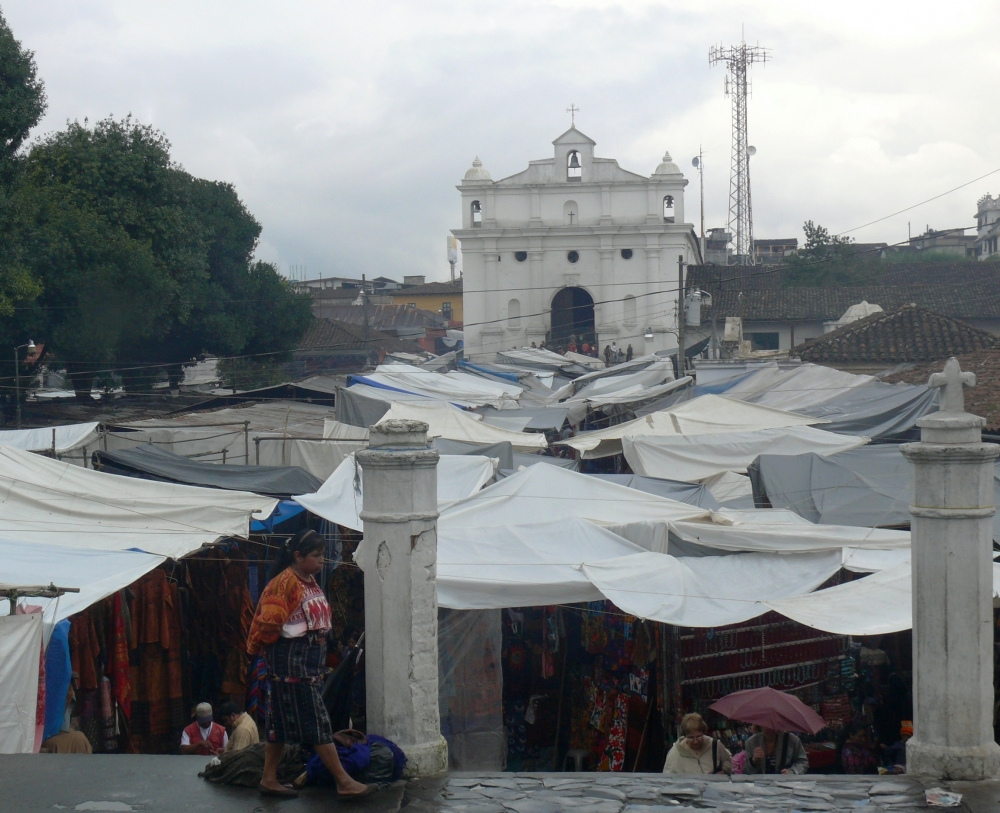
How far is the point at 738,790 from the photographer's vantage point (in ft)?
15.6

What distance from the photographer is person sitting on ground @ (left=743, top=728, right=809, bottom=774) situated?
22.1ft

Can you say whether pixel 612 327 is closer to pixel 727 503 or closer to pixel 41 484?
pixel 727 503

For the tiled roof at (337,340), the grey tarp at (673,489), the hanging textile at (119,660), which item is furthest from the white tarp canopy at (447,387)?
the tiled roof at (337,340)

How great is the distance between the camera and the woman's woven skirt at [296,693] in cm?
453

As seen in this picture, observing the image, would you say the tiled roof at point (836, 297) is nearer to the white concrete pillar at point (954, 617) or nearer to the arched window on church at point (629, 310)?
the arched window on church at point (629, 310)

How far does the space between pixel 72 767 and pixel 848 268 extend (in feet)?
139

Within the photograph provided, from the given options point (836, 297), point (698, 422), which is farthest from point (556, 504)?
point (836, 297)

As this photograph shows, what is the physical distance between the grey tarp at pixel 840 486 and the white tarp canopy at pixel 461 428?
4.66m

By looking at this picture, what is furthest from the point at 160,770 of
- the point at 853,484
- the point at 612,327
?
the point at 612,327

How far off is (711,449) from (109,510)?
7.28 metres

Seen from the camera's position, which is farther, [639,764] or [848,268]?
[848,268]

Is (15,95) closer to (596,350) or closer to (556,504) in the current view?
(556,504)

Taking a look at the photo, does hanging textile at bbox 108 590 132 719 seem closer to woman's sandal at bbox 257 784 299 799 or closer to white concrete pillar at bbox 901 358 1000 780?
woman's sandal at bbox 257 784 299 799

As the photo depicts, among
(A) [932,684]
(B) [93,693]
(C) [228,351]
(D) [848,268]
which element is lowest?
(B) [93,693]
